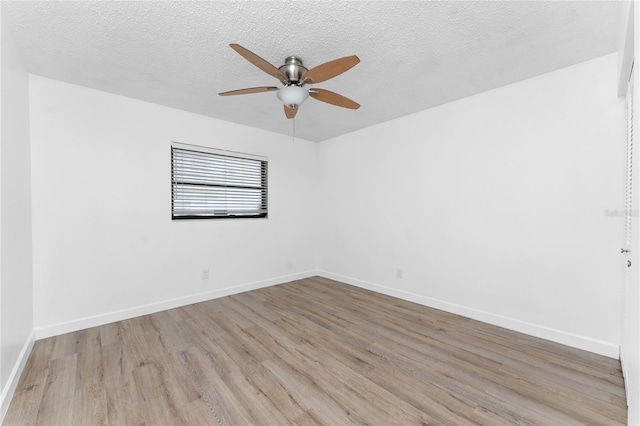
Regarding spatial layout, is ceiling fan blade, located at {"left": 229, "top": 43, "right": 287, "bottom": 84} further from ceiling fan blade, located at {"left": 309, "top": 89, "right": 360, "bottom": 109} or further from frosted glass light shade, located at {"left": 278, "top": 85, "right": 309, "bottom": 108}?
ceiling fan blade, located at {"left": 309, "top": 89, "right": 360, "bottom": 109}

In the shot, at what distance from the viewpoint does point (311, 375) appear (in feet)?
6.19

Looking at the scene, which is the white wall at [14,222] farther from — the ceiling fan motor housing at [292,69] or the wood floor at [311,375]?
the ceiling fan motor housing at [292,69]

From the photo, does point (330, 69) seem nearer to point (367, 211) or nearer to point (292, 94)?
point (292, 94)

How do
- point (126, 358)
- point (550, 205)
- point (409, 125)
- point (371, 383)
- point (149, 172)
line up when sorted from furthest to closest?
point (409, 125) < point (149, 172) < point (550, 205) < point (126, 358) < point (371, 383)

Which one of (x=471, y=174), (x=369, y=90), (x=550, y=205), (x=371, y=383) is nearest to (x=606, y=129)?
(x=550, y=205)

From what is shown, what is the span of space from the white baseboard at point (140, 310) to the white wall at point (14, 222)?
0.69 feet

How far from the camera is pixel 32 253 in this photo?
2.39 meters

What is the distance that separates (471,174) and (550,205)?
736 mm

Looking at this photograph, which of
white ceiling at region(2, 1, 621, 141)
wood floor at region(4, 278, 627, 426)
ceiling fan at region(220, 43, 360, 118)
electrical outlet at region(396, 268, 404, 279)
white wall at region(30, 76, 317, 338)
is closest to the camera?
wood floor at region(4, 278, 627, 426)

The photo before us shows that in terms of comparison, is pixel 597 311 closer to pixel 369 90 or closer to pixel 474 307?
pixel 474 307

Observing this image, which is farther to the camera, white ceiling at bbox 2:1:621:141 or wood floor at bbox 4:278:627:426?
white ceiling at bbox 2:1:621:141

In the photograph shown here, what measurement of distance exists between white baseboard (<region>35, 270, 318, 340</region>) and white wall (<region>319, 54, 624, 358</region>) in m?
1.77

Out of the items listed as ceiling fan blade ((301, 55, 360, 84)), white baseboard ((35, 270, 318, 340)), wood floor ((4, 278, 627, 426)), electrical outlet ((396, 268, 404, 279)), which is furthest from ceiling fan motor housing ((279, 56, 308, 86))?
white baseboard ((35, 270, 318, 340))

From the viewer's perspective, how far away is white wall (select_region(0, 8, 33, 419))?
167 cm
